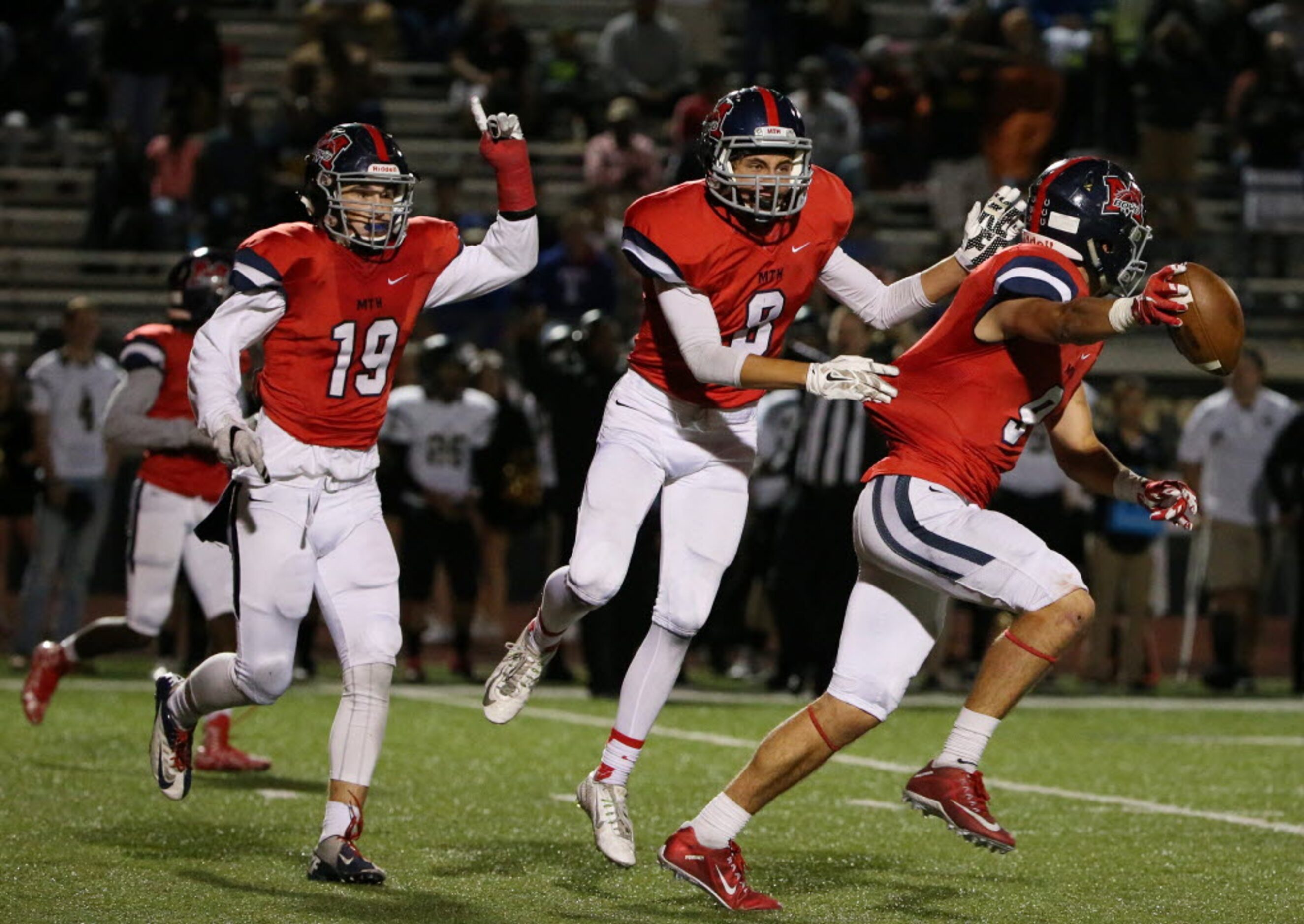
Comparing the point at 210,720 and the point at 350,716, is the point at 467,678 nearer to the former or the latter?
the point at 210,720

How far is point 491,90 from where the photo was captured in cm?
1502

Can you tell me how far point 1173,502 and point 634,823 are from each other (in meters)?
2.17

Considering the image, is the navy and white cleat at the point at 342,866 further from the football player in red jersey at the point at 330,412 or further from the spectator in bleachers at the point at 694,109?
the spectator in bleachers at the point at 694,109

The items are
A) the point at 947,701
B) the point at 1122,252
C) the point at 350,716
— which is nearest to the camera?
the point at 1122,252

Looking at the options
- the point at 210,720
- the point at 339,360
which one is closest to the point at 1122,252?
the point at 339,360

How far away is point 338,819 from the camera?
5.49 m

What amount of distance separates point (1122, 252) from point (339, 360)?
2070 millimetres

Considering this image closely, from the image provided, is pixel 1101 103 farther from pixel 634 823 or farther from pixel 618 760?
pixel 618 760

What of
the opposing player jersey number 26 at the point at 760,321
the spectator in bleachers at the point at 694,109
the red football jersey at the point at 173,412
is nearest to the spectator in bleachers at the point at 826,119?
the spectator in bleachers at the point at 694,109

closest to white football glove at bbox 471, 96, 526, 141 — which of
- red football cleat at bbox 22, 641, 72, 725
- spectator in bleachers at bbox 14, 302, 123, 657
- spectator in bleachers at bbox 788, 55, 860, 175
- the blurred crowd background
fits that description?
red football cleat at bbox 22, 641, 72, 725

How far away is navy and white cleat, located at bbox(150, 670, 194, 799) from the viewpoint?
608cm

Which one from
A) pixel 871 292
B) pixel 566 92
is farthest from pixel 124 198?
pixel 871 292

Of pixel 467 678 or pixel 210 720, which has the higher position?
pixel 210 720

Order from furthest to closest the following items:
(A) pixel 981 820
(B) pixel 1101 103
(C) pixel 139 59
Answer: (B) pixel 1101 103 < (C) pixel 139 59 < (A) pixel 981 820
